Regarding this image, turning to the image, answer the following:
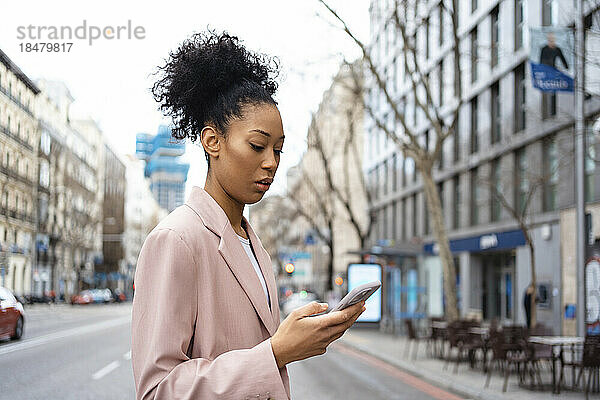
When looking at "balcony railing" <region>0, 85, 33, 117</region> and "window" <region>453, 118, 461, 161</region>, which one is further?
"window" <region>453, 118, 461, 161</region>

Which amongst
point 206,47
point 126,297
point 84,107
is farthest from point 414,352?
point 126,297

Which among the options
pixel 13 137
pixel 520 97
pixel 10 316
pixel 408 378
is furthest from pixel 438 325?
pixel 13 137

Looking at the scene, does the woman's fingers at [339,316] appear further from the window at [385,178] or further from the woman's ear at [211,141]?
the window at [385,178]

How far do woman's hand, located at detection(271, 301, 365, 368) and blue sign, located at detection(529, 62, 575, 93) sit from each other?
14.6 meters

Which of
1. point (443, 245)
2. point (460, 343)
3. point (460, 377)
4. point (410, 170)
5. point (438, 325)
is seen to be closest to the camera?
point (460, 377)

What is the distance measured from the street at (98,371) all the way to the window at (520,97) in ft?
39.3

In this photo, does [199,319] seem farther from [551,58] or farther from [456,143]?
[456,143]

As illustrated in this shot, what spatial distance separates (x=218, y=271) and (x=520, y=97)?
29469 mm

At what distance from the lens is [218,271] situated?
1.75 m

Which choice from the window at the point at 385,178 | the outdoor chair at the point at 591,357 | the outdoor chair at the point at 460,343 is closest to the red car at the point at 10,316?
the outdoor chair at the point at 591,357

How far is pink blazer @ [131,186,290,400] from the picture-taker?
1.59 metres

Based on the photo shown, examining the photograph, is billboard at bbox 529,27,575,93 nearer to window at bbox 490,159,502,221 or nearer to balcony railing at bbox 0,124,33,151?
balcony railing at bbox 0,124,33,151

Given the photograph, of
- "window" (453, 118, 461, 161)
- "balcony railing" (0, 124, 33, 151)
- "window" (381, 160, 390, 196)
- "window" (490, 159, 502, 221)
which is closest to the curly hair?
"balcony railing" (0, 124, 33, 151)

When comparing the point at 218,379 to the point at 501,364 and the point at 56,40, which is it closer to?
the point at 56,40
